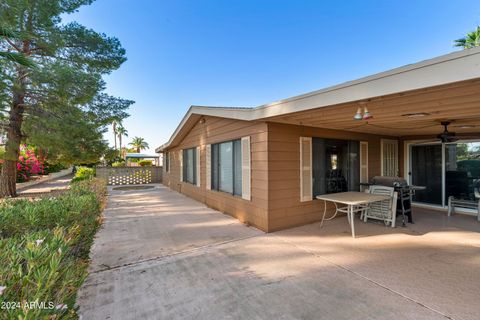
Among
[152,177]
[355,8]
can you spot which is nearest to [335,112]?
[355,8]

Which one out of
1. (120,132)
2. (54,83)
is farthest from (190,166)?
(120,132)

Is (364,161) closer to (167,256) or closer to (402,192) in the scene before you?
(402,192)

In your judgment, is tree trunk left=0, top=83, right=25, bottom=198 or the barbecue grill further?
tree trunk left=0, top=83, right=25, bottom=198

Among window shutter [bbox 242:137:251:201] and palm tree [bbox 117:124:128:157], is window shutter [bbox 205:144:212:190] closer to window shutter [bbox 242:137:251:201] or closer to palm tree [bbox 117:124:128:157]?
window shutter [bbox 242:137:251:201]

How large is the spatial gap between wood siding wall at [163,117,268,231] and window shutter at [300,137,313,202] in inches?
35.8

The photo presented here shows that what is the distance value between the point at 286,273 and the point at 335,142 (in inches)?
140

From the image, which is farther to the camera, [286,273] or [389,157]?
[389,157]

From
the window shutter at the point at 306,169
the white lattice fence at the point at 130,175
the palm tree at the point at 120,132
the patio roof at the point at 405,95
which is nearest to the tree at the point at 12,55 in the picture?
the patio roof at the point at 405,95

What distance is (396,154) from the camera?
6605 millimetres

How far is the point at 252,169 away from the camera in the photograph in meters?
4.52

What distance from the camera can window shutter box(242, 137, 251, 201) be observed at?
15.1 ft

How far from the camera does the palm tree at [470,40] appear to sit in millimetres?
11850

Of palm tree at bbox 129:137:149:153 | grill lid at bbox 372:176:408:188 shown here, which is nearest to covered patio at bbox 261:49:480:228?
grill lid at bbox 372:176:408:188

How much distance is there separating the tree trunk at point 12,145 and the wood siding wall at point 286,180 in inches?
341
